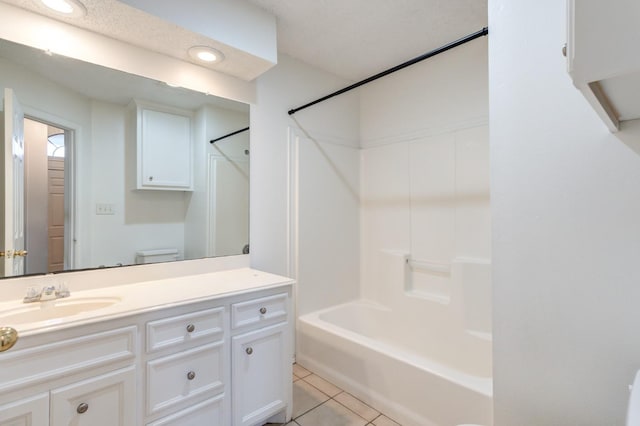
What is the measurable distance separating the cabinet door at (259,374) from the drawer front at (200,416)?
8cm

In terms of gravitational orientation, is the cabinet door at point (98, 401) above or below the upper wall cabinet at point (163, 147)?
below

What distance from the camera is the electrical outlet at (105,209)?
1.67m

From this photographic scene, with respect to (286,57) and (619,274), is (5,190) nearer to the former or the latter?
(286,57)

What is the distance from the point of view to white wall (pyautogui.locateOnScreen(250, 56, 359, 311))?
235 centimetres

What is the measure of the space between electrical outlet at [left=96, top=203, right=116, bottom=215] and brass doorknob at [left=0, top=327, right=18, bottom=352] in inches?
31.0

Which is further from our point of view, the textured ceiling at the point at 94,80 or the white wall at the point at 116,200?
the white wall at the point at 116,200

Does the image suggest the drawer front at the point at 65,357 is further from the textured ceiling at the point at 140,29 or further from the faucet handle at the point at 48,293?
the textured ceiling at the point at 140,29

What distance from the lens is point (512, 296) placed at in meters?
1.13

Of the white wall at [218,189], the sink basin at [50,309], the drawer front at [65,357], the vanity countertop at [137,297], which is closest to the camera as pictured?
the drawer front at [65,357]

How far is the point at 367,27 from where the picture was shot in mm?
2113

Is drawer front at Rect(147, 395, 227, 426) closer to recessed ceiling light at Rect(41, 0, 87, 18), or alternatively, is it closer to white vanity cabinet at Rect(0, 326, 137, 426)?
white vanity cabinet at Rect(0, 326, 137, 426)

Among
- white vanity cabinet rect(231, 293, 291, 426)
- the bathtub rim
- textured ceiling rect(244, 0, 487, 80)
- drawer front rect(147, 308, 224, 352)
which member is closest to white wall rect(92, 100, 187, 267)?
drawer front rect(147, 308, 224, 352)

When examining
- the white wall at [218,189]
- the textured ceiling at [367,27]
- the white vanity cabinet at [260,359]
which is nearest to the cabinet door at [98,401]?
the white vanity cabinet at [260,359]

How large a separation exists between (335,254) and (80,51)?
2.27 metres
